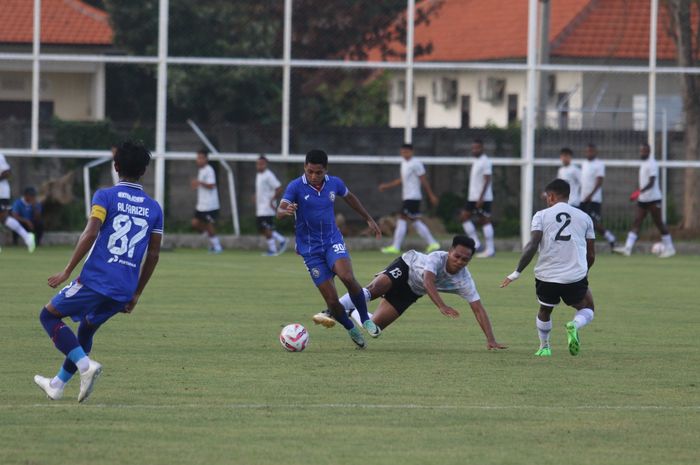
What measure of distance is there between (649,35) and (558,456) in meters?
21.9

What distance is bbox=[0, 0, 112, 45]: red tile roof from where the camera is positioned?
27.6m

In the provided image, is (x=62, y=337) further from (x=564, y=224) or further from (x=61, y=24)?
(x=61, y=24)

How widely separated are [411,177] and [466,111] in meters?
3.58

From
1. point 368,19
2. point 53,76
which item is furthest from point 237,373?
point 53,76

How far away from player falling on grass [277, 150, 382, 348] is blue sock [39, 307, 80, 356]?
12.6 feet

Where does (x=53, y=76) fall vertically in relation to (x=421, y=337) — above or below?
above

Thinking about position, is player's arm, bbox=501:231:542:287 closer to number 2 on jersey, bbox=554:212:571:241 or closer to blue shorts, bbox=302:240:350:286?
number 2 on jersey, bbox=554:212:571:241

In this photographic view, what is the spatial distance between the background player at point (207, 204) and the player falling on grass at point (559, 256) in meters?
14.7

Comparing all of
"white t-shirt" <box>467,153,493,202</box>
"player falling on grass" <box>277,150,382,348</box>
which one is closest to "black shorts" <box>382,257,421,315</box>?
"player falling on grass" <box>277,150,382,348</box>

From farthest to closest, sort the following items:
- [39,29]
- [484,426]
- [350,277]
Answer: [39,29], [350,277], [484,426]

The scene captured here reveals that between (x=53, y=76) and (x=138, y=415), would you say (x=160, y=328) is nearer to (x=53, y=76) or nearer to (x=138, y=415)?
(x=138, y=415)

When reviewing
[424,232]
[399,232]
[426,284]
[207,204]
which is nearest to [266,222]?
[207,204]

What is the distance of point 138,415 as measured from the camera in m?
8.84

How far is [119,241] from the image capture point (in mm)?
9305
